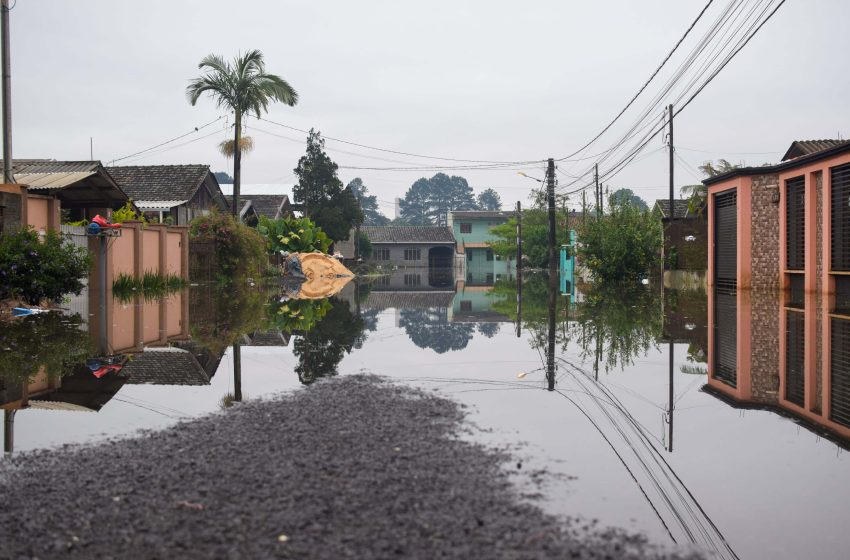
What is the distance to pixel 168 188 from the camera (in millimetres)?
48469

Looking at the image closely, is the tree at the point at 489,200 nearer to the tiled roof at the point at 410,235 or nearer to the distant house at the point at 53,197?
the tiled roof at the point at 410,235

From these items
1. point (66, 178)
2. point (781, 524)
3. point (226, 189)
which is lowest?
point (781, 524)

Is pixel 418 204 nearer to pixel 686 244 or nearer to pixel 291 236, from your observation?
pixel 291 236

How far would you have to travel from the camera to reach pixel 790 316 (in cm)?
1669

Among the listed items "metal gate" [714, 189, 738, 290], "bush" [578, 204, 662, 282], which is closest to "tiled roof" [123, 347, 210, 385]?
"metal gate" [714, 189, 738, 290]

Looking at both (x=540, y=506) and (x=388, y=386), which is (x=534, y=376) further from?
(x=540, y=506)

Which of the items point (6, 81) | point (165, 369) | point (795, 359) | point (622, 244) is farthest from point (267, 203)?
point (795, 359)

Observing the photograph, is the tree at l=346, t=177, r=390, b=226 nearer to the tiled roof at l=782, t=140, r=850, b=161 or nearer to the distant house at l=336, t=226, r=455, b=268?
the distant house at l=336, t=226, r=455, b=268

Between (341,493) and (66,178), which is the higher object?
(66,178)

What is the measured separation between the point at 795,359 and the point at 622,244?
2525 centimetres

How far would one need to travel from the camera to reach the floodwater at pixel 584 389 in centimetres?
443

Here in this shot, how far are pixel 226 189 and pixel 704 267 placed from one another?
4226 centimetres

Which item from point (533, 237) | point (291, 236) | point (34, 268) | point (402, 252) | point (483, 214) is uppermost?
point (483, 214)

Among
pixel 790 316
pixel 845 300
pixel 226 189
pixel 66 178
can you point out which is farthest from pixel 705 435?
pixel 226 189
